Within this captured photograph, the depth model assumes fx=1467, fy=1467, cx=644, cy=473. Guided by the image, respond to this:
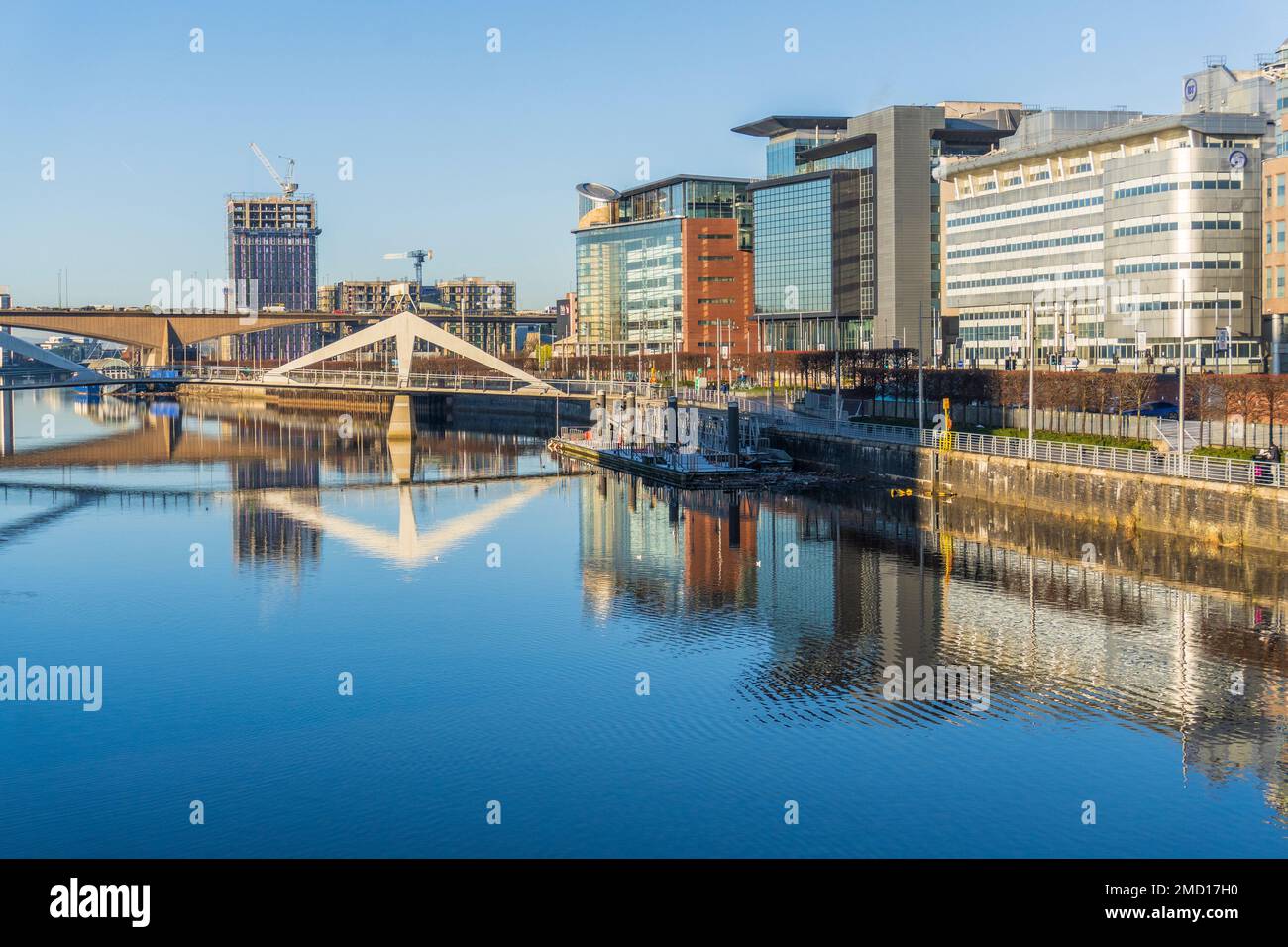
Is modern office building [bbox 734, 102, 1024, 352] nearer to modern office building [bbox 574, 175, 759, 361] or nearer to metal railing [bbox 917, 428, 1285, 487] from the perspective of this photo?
modern office building [bbox 574, 175, 759, 361]

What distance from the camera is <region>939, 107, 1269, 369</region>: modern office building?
101 meters

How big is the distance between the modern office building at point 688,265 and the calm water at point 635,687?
116 meters

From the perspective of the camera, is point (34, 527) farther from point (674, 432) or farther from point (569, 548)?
point (674, 432)

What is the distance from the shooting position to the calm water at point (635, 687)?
24.1 m

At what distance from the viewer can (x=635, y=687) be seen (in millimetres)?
32625

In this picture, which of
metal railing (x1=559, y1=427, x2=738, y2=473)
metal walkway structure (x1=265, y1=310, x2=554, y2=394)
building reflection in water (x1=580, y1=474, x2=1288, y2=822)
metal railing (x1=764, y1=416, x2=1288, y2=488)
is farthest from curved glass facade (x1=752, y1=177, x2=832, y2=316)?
building reflection in water (x1=580, y1=474, x2=1288, y2=822)

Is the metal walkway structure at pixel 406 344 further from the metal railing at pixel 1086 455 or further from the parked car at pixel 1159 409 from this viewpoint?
the parked car at pixel 1159 409

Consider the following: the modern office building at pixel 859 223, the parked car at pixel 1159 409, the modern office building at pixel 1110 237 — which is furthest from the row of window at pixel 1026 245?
the parked car at pixel 1159 409

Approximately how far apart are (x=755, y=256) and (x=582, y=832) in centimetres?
13859

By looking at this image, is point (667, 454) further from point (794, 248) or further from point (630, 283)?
point (630, 283)

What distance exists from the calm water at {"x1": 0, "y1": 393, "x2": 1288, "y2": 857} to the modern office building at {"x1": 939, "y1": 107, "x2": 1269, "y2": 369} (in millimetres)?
50952

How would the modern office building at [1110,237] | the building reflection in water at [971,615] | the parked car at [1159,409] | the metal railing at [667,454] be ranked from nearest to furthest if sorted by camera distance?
1. the building reflection in water at [971,615]
2. the parked car at [1159,409]
3. the metal railing at [667,454]
4. the modern office building at [1110,237]
